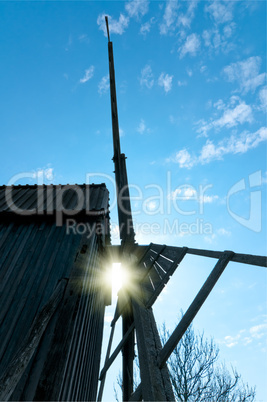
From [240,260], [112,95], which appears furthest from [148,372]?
[112,95]

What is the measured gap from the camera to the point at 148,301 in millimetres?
3512

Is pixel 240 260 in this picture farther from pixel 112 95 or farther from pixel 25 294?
pixel 112 95

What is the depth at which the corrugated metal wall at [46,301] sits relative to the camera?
7.54 feet

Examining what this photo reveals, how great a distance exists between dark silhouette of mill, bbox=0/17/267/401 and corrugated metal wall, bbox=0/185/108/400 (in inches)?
0.5

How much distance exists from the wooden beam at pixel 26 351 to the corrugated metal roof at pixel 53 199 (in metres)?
3.11

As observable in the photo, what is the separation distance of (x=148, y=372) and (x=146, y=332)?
1.92ft

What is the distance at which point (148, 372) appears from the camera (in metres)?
2.23

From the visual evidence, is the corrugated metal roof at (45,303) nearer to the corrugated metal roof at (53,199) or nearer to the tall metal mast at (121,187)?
the corrugated metal roof at (53,199)

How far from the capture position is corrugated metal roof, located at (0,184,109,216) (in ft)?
19.4

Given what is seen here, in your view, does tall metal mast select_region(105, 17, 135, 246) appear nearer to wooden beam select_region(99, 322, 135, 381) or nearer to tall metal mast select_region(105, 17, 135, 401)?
tall metal mast select_region(105, 17, 135, 401)

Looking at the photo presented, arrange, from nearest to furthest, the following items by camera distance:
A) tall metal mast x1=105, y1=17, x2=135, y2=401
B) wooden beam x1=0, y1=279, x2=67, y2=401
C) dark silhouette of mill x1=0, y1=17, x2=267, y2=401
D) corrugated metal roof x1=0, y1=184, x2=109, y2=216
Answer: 1. wooden beam x1=0, y1=279, x2=67, y2=401
2. dark silhouette of mill x1=0, y1=17, x2=267, y2=401
3. tall metal mast x1=105, y1=17, x2=135, y2=401
4. corrugated metal roof x1=0, y1=184, x2=109, y2=216

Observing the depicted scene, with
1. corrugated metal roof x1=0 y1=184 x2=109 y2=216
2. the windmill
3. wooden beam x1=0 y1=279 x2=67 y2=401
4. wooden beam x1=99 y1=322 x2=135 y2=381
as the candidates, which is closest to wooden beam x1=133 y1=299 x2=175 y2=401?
the windmill

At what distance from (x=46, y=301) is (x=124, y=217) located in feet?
11.6

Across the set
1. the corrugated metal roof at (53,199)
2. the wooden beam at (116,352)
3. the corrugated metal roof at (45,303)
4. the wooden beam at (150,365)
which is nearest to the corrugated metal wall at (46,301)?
the corrugated metal roof at (45,303)
